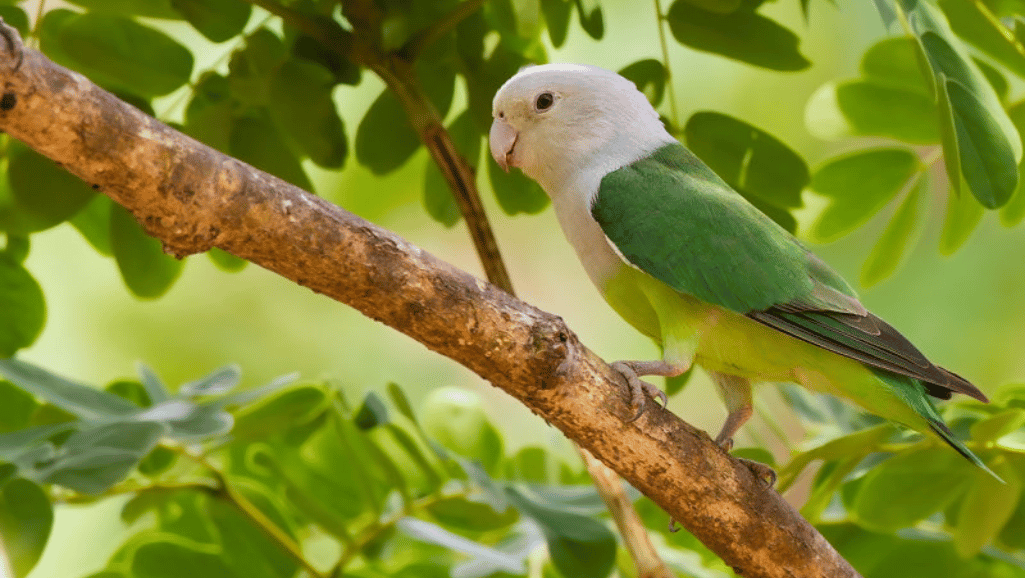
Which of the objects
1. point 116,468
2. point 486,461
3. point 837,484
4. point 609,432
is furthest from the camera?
point 486,461

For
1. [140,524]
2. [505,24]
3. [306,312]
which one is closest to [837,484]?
[505,24]

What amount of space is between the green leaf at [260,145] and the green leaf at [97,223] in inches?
11.9

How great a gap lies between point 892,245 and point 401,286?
1179 millimetres

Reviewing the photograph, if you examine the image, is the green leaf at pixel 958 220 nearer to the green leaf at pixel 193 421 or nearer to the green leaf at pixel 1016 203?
the green leaf at pixel 1016 203

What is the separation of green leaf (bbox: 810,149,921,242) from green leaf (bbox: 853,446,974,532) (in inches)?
22.2

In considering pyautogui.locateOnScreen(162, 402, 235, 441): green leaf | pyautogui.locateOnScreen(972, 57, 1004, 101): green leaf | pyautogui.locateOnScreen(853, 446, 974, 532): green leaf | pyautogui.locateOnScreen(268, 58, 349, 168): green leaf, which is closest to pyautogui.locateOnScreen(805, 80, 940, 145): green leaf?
pyautogui.locateOnScreen(972, 57, 1004, 101): green leaf

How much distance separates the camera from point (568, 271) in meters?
4.39

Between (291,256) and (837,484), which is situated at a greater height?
(291,256)

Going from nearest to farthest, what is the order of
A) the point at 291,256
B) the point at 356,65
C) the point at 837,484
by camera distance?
the point at 291,256
the point at 837,484
the point at 356,65

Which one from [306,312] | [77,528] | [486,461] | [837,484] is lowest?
[77,528]

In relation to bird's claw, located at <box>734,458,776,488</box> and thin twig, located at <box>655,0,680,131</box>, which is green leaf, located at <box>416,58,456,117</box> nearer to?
thin twig, located at <box>655,0,680,131</box>

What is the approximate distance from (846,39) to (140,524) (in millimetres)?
3490

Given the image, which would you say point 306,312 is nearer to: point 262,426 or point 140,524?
point 140,524

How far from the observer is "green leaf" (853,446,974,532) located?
1695mm
